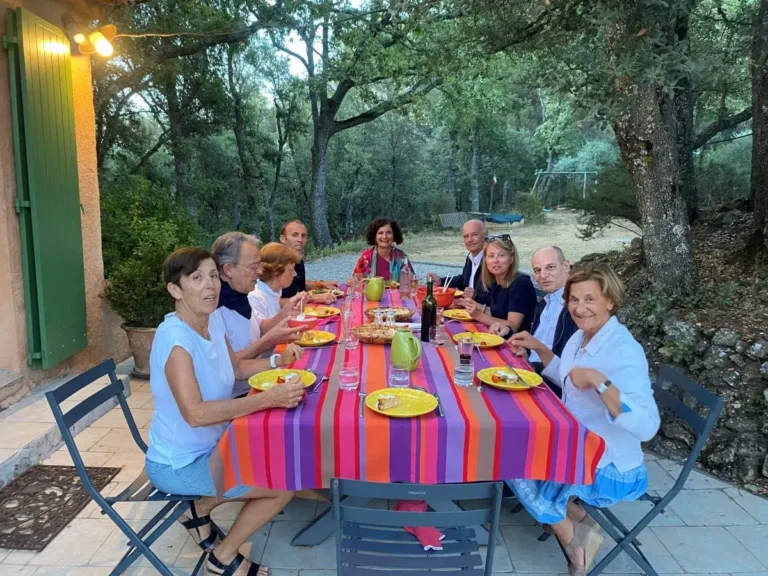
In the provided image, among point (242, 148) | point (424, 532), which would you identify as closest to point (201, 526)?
point (424, 532)

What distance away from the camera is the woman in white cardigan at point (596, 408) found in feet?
6.07

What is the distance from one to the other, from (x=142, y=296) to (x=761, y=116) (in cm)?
522

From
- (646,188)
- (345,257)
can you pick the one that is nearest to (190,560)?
(646,188)

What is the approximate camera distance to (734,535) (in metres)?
2.50

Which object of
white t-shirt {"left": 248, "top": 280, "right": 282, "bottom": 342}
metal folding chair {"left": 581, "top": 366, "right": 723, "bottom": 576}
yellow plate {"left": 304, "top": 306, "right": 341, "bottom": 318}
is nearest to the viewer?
metal folding chair {"left": 581, "top": 366, "right": 723, "bottom": 576}

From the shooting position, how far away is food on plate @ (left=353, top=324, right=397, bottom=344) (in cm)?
263

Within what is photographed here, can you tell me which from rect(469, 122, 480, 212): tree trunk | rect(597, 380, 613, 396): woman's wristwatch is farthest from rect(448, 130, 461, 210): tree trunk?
rect(597, 380, 613, 396): woman's wristwatch

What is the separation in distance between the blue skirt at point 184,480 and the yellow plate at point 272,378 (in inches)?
14.2

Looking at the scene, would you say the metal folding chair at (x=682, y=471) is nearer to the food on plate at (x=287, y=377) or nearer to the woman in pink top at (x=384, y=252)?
the food on plate at (x=287, y=377)

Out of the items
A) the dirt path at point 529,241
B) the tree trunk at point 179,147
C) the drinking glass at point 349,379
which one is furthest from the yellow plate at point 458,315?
the tree trunk at point 179,147

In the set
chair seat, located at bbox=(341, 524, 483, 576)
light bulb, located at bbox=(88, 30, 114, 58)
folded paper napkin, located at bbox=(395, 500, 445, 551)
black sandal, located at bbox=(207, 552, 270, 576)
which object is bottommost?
black sandal, located at bbox=(207, 552, 270, 576)

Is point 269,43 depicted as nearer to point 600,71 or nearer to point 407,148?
point 407,148

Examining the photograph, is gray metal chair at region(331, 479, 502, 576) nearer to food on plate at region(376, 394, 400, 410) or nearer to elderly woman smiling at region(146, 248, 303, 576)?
food on plate at region(376, 394, 400, 410)

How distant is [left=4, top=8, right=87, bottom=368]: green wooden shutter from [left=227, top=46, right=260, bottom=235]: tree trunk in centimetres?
1116
